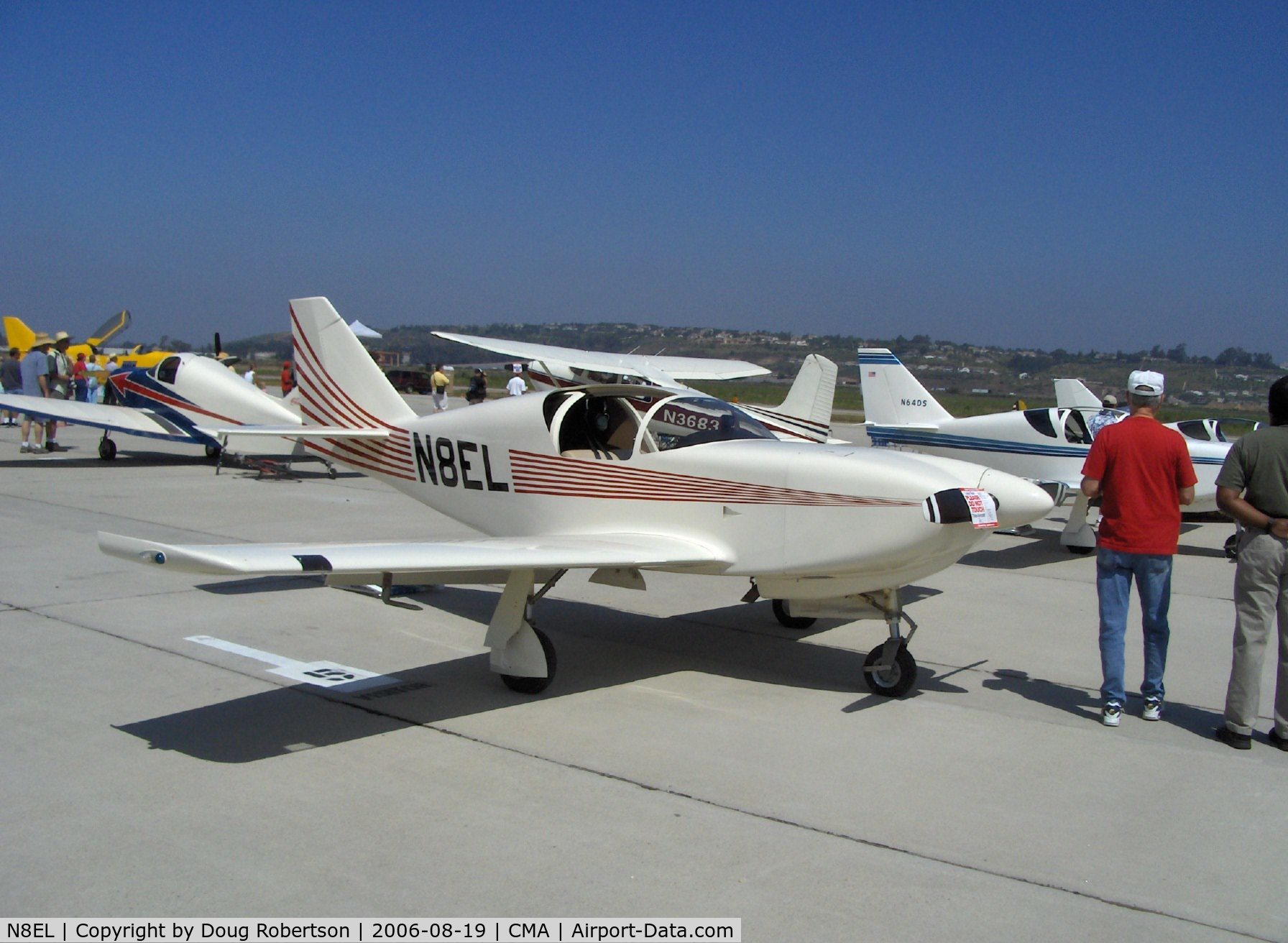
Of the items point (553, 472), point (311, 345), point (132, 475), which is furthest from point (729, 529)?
point (132, 475)

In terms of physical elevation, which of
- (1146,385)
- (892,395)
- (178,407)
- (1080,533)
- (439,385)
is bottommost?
(1080,533)

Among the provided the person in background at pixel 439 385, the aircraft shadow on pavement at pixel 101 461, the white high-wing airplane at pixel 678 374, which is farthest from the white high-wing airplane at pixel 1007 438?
the person in background at pixel 439 385

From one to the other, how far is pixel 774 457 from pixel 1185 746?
261 centimetres

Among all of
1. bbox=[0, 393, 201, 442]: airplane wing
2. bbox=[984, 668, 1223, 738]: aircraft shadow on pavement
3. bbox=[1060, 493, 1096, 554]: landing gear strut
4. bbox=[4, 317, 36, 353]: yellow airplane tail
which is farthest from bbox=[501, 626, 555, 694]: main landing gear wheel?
bbox=[4, 317, 36, 353]: yellow airplane tail

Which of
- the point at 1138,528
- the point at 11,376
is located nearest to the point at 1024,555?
the point at 1138,528

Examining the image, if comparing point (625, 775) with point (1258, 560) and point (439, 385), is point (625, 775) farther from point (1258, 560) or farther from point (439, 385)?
point (439, 385)

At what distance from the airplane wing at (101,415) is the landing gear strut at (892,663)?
1444 centimetres

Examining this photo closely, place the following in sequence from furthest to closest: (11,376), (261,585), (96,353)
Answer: (96,353)
(11,376)
(261,585)

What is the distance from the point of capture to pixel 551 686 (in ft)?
20.1

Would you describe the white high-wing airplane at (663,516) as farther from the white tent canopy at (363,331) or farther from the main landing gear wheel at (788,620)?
the white tent canopy at (363,331)

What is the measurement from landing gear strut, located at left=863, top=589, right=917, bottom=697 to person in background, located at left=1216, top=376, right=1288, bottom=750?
162 cm

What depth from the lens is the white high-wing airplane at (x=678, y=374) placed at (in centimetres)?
1888

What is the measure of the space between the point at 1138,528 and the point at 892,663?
4.96 feet

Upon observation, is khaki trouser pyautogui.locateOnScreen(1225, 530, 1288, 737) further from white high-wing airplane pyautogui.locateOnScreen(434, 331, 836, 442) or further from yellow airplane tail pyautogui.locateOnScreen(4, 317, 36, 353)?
yellow airplane tail pyautogui.locateOnScreen(4, 317, 36, 353)
